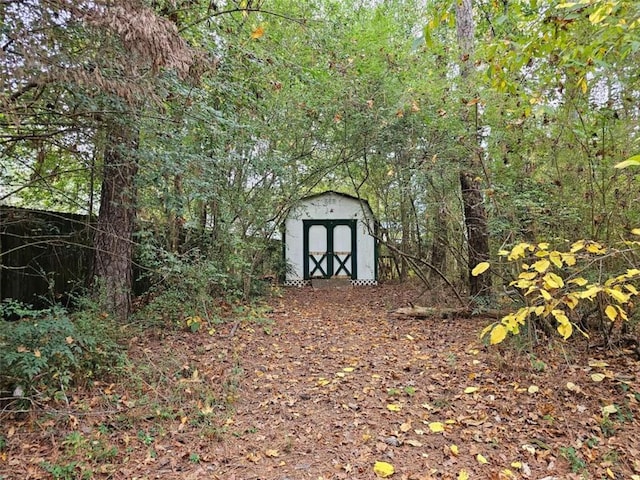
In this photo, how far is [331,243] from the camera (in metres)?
11.5

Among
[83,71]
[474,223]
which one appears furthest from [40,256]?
[474,223]

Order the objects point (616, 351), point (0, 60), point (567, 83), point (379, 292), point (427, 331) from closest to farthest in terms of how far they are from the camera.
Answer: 1. point (0, 60)
2. point (567, 83)
3. point (616, 351)
4. point (427, 331)
5. point (379, 292)

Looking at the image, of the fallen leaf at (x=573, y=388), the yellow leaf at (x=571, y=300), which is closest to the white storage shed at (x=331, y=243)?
the fallen leaf at (x=573, y=388)

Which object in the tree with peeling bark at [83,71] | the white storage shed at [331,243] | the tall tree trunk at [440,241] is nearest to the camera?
the tree with peeling bark at [83,71]

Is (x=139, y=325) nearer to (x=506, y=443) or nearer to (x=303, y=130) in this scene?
(x=506, y=443)

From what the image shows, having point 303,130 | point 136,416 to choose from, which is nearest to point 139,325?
point 136,416

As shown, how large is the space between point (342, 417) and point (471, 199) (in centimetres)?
378

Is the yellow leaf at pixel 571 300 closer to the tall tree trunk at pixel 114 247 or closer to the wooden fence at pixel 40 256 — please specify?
the tall tree trunk at pixel 114 247

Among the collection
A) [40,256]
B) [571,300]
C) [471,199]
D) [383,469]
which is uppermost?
[471,199]

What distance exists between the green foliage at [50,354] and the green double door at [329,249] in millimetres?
7688

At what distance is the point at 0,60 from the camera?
85.7 inches

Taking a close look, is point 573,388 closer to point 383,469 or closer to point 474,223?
point 383,469

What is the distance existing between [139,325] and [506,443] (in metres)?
4.05

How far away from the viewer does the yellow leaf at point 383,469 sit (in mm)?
2596
